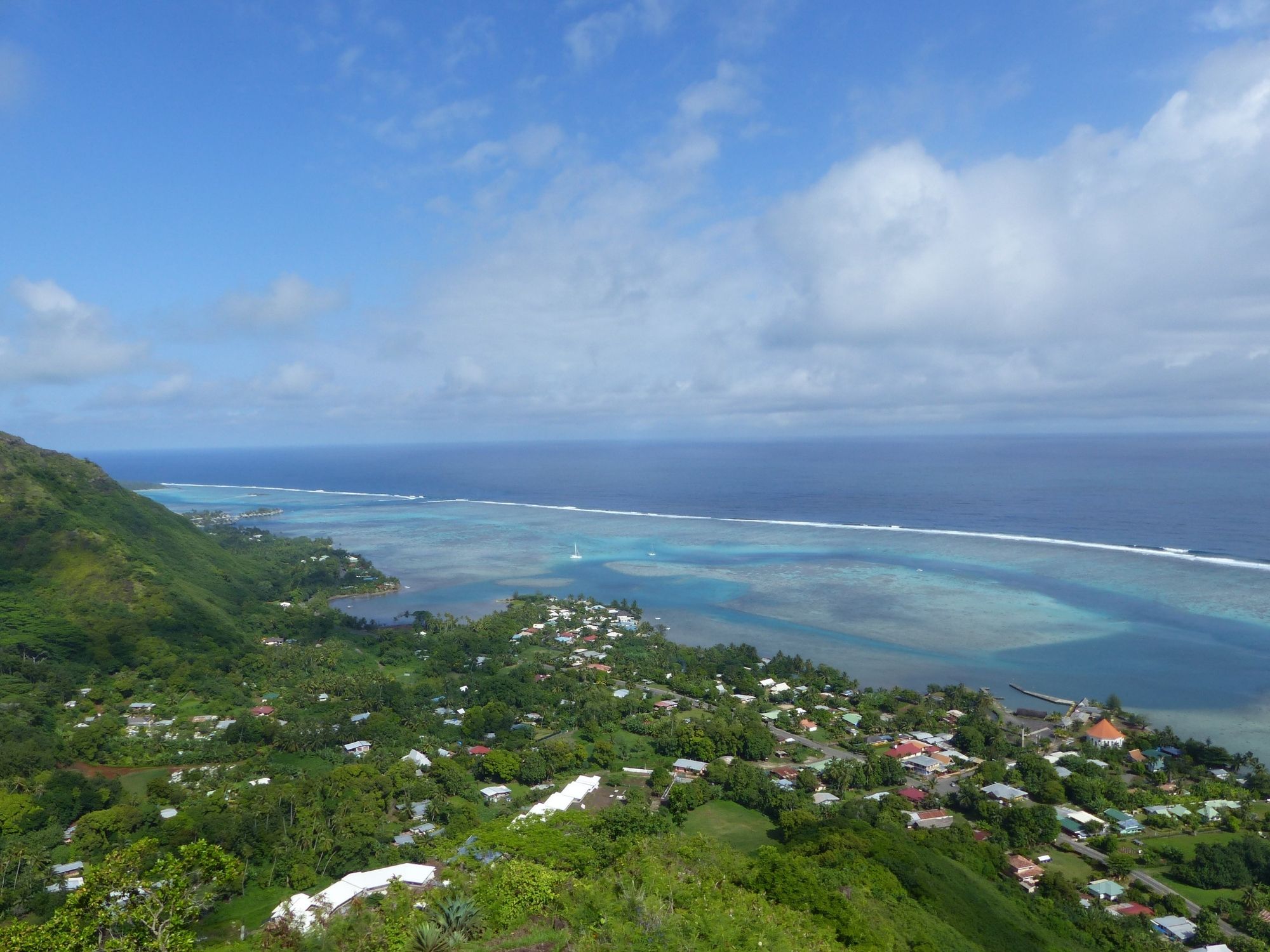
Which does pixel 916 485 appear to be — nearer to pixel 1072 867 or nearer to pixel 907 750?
pixel 907 750

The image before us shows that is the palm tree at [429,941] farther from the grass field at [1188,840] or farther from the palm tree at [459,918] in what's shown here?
the grass field at [1188,840]

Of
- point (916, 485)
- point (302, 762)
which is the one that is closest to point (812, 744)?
point (302, 762)

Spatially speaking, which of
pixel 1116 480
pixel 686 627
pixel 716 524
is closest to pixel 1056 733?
pixel 686 627

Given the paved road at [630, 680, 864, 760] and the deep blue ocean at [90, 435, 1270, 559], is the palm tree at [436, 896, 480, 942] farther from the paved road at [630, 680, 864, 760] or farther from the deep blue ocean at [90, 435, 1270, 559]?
the deep blue ocean at [90, 435, 1270, 559]

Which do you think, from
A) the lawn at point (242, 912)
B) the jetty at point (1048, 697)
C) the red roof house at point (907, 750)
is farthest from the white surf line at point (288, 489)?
the lawn at point (242, 912)

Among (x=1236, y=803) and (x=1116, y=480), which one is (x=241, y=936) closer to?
(x=1236, y=803)

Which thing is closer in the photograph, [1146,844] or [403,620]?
[1146,844]
